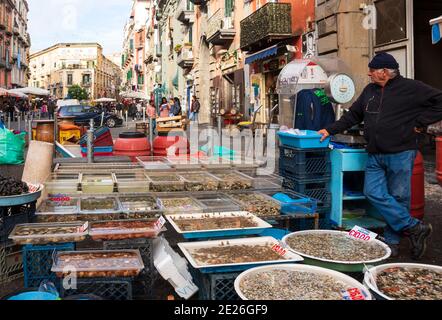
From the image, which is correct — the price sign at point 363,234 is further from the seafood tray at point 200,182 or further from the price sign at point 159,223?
the seafood tray at point 200,182

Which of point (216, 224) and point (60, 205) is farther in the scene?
point (60, 205)

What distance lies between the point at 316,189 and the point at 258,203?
3.04 ft

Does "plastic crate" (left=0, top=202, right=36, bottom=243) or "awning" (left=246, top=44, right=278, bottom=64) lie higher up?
"awning" (left=246, top=44, right=278, bottom=64)

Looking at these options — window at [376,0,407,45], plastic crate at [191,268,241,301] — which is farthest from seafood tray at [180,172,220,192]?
window at [376,0,407,45]

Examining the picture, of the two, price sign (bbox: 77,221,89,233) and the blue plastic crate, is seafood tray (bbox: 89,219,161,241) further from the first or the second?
the blue plastic crate

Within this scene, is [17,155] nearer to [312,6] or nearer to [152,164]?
[152,164]

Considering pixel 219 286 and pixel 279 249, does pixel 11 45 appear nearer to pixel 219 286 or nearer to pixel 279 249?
pixel 279 249

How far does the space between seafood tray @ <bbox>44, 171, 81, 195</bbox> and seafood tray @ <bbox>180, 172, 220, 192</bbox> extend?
4.28 feet

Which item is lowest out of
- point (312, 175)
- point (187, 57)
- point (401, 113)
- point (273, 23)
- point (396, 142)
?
point (312, 175)

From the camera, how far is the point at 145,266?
4035 millimetres

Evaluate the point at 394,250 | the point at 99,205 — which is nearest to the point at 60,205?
the point at 99,205

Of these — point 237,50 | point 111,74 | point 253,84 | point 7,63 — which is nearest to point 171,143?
point 253,84

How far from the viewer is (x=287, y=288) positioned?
306 centimetres

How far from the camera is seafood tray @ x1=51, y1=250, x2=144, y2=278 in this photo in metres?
3.30
